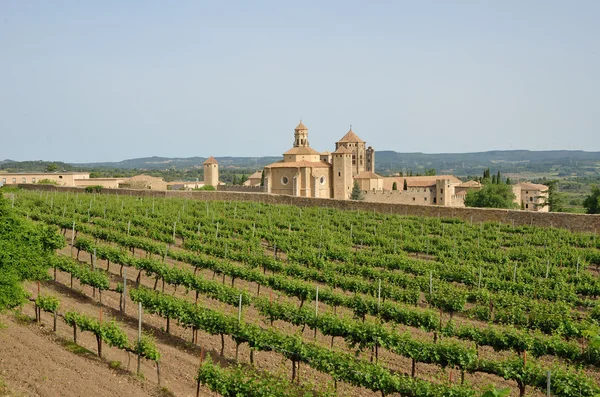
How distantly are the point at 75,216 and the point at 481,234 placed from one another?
19.1 metres

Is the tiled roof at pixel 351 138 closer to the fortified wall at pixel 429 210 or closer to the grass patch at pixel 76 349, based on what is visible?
the fortified wall at pixel 429 210

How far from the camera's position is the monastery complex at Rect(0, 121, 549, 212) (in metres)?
55.6

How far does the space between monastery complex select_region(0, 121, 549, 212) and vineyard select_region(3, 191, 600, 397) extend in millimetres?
25878

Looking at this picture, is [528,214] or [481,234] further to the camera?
[528,214]

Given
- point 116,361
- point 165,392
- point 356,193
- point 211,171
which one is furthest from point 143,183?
point 165,392

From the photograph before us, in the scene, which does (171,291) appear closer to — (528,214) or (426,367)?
(426,367)

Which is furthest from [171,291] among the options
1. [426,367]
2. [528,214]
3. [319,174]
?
[319,174]

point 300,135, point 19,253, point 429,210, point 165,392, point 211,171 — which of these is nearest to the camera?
point 165,392

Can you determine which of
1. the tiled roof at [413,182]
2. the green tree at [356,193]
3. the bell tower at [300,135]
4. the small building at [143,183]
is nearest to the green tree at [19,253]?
the green tree at [356,193]

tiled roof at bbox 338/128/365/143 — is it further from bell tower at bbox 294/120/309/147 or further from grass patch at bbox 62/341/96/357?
grass patch at bbox 62/341/96/357

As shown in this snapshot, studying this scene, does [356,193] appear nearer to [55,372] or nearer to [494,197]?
[494,197]

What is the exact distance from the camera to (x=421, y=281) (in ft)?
58.9

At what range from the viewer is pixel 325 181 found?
185 feet

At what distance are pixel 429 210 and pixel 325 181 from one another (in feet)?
77.5
